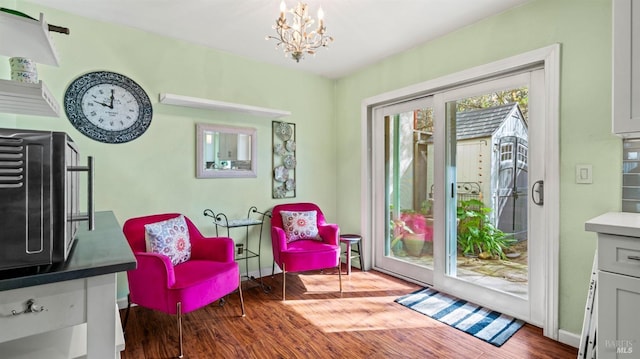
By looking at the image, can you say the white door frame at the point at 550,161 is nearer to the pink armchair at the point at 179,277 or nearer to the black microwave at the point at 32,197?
the pink armchair at the point at 179,277

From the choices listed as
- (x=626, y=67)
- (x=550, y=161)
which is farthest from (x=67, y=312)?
(x=550, y=161)

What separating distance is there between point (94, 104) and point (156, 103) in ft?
1.51

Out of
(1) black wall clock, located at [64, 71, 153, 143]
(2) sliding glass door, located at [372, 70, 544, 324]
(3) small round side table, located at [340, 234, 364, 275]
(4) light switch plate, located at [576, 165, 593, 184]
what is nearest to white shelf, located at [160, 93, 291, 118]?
(1) black wall clock, located at [64, 71, 153, 143]

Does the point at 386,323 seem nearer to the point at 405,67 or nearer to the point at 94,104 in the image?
the point at 405,67

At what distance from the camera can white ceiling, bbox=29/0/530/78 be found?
2.28 metres

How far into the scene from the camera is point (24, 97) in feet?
4.68

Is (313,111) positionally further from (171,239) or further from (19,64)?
(19,64)

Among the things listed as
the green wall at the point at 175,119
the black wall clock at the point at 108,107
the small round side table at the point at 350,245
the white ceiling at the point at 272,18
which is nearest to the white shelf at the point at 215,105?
the green wall at the point at 175,119

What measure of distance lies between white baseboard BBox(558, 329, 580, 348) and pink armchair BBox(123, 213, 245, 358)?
227 centimetres

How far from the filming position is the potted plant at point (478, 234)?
261 centimetres

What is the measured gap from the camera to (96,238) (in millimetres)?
1192

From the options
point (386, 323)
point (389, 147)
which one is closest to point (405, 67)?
point (389, 147)

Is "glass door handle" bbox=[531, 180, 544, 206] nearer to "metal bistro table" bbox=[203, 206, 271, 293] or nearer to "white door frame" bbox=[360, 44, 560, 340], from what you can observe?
"white door frame" bbox=[360, 44, 560, 340]

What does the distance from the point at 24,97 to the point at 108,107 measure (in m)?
1.23
